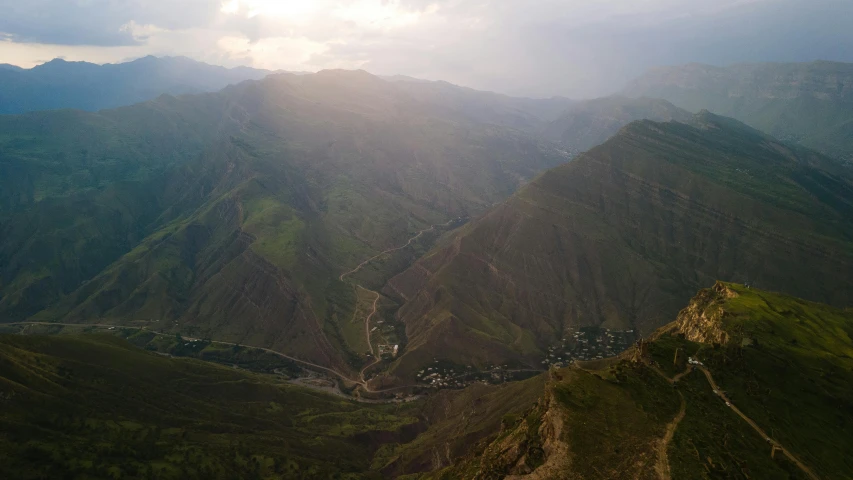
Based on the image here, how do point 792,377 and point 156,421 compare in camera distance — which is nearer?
point 792,377

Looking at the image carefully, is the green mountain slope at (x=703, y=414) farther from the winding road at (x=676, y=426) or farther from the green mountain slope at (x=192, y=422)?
the green mountain slope at (x=192, y=422)

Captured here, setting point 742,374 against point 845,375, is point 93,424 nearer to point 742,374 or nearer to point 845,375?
point 742,374

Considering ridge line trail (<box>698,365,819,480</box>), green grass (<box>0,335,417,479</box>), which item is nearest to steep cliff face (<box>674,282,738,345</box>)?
ridge line trail (<box>698,365,819,480</box>)

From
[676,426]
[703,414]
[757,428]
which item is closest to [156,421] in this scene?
[676,426]

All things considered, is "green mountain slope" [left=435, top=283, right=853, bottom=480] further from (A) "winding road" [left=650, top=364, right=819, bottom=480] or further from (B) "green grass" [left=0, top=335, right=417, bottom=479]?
(B) "green grass" [left=0, top=335, right=417, bottom=479]

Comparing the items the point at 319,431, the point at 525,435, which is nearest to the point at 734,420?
the point at 525,435

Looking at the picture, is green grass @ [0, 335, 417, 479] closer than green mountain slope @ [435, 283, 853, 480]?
No

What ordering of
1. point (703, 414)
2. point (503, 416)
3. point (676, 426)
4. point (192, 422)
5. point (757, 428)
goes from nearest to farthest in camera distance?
1. point (676, 426)
2. point (703, 414)
3. point (757, 428)
4. point (503, 416)
5. point (192, 422)

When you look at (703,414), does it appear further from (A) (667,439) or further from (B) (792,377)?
(B) (792,377)
